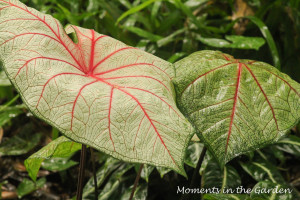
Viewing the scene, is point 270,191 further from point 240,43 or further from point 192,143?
point 240,43

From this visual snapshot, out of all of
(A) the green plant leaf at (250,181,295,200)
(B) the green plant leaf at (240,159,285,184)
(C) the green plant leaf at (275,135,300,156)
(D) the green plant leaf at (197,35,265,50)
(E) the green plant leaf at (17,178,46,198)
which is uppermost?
(D) the green plant leaf at (197,35,265,50)

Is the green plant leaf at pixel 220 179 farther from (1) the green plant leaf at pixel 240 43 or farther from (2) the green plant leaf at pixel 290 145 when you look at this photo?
(1) the green plant leaf at pixel 240 43

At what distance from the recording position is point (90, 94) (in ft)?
1.77

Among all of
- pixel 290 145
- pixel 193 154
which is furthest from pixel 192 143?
pixel 290 145

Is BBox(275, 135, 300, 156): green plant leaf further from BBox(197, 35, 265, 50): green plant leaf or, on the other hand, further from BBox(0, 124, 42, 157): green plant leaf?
BBox(0, 124, 42, 157): green plant leaf

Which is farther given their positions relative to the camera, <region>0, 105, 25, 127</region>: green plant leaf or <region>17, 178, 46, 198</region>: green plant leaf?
<region>0, 105, 25, 127</region>: green plant leaf

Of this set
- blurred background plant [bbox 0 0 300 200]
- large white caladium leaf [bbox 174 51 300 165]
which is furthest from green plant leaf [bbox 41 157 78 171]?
large white caladium leaf [bbox 174 51 300 165]

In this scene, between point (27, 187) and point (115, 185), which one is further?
point (27, 187)

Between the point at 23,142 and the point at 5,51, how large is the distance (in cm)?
122

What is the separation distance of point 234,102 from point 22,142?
136 centimetres

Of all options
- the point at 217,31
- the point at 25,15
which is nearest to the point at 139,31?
the point at 217,31

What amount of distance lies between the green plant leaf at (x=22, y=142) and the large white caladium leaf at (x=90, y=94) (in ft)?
3.64

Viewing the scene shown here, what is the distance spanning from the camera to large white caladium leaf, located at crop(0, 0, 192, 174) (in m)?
0.50

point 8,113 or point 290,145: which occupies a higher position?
point 290,145
